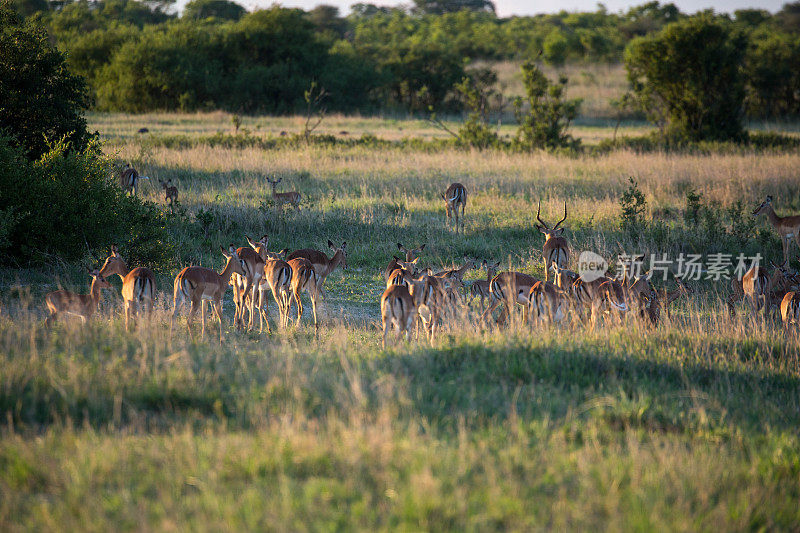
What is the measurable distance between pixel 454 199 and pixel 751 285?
5.55m

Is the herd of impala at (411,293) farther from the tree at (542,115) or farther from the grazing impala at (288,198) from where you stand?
the tree at (542,115)

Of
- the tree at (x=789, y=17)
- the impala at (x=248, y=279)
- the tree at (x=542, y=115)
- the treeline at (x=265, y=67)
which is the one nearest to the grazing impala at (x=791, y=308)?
the impala at (x=248, y=279)

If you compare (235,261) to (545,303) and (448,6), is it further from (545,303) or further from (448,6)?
(448,6)

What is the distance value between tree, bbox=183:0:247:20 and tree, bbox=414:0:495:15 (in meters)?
27.3

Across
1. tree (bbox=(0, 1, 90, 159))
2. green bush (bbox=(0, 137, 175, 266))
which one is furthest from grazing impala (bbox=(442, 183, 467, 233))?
tree (bbox=(0, 1, 90, 159))

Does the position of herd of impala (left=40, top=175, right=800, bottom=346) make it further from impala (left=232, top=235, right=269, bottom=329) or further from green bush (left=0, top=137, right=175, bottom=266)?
green bush (left=0, top=137, right=175, bottom=266)

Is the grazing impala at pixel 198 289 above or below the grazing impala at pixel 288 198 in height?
below

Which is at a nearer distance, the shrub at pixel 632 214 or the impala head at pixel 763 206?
the shrub at pixel 632 214

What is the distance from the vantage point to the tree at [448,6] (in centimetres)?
8125

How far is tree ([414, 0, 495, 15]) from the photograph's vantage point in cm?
8125

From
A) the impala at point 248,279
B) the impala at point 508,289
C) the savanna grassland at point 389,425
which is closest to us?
the savanna grassland at point 389,425

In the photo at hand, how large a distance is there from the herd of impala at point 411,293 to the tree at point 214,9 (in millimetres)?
55159

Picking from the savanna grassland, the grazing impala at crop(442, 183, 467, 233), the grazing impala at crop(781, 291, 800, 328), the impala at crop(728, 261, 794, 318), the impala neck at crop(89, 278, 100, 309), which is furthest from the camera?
the grazing impala at crop(442, 183, 467, 233)

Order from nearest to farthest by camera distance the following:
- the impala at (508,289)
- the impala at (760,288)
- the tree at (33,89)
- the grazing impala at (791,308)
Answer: the grazing impala at (791,308) → the impala at (508,289) → the impala at (760,288) → the tree at (33,89)
